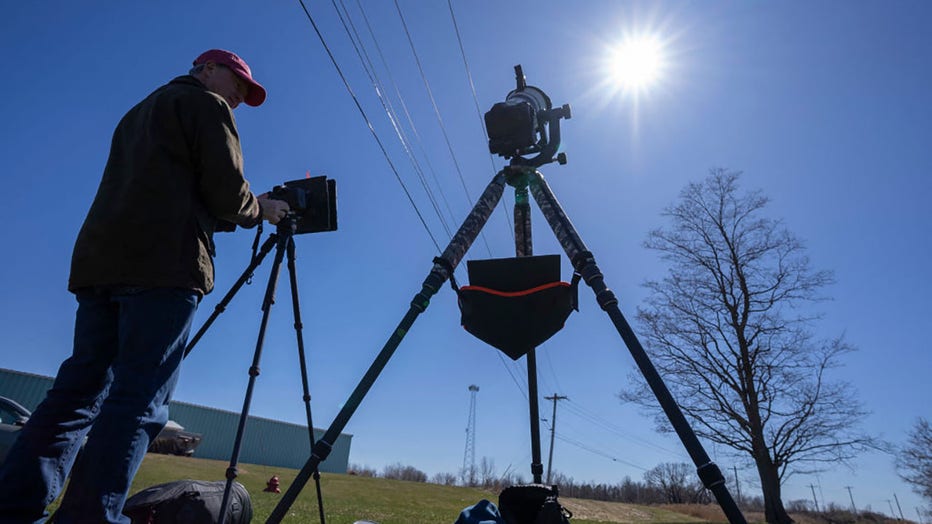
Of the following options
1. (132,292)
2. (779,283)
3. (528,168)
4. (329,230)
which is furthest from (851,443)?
(132,292)

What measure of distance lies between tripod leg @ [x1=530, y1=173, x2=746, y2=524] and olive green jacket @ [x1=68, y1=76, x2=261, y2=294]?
1616 mm

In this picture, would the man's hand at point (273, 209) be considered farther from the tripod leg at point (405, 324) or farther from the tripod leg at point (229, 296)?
the tripod leg at point (405, 324)

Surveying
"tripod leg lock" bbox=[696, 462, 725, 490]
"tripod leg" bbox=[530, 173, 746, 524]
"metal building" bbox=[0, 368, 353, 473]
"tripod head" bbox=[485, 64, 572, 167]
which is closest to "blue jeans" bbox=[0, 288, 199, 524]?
"tripod leg" bbox=[530, 173, 746, 524]

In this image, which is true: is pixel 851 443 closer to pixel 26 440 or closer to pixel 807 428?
pixel 807 428

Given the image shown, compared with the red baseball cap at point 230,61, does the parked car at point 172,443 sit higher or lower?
lower

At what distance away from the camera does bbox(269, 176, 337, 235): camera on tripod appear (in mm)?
2424

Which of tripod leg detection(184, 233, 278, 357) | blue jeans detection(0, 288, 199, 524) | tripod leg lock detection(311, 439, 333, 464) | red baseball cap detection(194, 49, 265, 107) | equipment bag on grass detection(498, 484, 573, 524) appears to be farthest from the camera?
tripod leg detection(184, 233, 278, 357)

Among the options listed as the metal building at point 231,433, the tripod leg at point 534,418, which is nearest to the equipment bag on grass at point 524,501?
the tripod leg at point 534,418

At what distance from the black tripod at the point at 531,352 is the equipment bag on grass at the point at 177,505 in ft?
1.90

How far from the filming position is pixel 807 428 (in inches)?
500

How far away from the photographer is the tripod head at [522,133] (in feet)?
10.3

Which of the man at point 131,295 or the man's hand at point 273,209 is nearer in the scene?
the man at point 131,295

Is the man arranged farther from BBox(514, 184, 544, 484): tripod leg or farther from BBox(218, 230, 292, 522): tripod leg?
BBox(514, 184, 544, 484): tripod leg

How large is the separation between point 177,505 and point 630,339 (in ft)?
7.78
